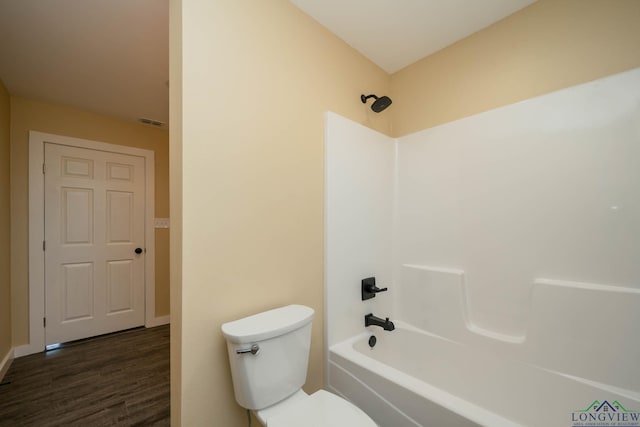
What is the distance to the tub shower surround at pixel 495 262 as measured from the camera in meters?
1.16

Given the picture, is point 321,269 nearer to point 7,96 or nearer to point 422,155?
point 422,155

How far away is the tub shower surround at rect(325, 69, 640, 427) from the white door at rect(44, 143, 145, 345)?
2779 mm

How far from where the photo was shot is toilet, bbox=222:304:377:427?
101 cm

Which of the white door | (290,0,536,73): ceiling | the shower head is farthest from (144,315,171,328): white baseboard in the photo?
(290,0,536,73): ceiling

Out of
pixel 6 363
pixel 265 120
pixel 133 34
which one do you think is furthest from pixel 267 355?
pixel 6 363

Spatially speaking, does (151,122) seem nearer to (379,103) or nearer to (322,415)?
(379,103)

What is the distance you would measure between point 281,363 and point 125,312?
2.89 meters

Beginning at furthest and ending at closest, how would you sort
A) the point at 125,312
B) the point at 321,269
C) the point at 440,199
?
1. the point at 125,312
2. the point at 440,199
3. the point at 321,269

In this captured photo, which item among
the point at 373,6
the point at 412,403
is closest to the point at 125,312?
the point at 412,403

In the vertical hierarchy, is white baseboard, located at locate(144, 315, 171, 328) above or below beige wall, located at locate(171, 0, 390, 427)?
below

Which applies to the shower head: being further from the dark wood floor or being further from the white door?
the white door

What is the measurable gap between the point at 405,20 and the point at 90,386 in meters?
3.55

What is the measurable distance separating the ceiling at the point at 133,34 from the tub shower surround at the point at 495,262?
2.04 feet

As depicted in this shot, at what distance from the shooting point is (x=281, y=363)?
3.71 ft
